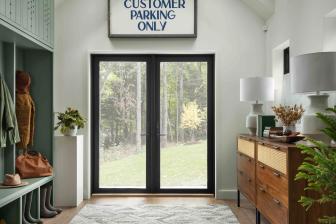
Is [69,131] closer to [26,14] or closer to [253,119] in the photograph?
[26,14]

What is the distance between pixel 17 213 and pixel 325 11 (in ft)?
11.1

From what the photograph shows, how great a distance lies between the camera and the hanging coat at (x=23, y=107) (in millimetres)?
4527

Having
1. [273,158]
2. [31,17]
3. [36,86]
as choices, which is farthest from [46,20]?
[273,158]

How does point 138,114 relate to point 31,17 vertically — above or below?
below

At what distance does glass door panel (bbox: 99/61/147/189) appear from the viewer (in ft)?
19.6

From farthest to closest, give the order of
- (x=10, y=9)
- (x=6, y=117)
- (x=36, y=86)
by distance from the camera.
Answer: (x=36, y=86) → (x=6, y=117) → (x=10, y=9)

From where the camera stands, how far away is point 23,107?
454 cm

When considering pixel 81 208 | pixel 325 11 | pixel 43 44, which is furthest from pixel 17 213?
pixel 325 11

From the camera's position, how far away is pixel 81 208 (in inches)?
199

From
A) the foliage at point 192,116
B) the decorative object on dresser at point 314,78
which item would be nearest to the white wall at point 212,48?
the foliage at point 192,116

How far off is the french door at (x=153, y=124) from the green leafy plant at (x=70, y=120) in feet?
2.08

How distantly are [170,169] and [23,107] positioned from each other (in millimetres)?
2366

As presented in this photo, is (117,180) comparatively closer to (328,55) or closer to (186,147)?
(186,147)

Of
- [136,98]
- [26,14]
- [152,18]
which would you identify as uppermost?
[152,18]
